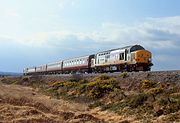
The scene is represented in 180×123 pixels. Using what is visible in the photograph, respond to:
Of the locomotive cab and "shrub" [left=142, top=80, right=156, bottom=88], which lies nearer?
"shrub" [left=142, top=80, right=156, bottom=88]

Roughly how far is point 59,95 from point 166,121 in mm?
23391

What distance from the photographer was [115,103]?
29.6 metres

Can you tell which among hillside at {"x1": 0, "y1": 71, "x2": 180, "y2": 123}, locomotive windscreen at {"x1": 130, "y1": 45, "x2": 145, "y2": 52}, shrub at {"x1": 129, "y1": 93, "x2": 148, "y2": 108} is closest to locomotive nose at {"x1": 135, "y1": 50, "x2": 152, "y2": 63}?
locomotive windscreen at {"x1": 130, "y1": 45, "x2": 145, "y2": 52}

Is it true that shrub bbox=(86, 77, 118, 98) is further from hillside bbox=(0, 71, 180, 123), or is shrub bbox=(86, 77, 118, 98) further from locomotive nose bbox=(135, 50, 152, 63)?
locomotive nose bbox=(135, 50, 152, 63)

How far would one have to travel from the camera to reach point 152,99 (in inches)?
1021

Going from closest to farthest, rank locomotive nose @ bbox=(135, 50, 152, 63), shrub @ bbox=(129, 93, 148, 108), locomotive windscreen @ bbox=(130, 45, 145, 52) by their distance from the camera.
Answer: shrub @ bbox=(129, 93, 148, 108) → locomotive nose @ bbox=(135, 50, 152, 63) → locomotive windscreen @ bbox=(130, 45, 145, 52)

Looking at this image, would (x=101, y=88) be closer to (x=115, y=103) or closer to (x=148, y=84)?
(x=148, y=84)

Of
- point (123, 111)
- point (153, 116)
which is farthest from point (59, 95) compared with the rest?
point (153, 116)

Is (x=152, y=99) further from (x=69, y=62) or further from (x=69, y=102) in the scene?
(x=69, y=62)

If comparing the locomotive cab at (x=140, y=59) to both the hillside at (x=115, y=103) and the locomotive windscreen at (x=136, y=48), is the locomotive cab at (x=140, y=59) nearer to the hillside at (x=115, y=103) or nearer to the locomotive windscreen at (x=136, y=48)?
the locomotive windscreen at (x=136, y=48)

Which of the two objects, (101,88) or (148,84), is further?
(101,88)

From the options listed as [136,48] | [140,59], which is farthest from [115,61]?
[140,59]

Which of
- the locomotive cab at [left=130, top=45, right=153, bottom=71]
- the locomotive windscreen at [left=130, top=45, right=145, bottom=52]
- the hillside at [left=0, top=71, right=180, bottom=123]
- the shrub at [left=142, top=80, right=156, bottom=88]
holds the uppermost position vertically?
the locomotive windscreen at [left=130, top=45, right=145, bottom=52]

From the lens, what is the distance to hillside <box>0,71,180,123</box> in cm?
2339
